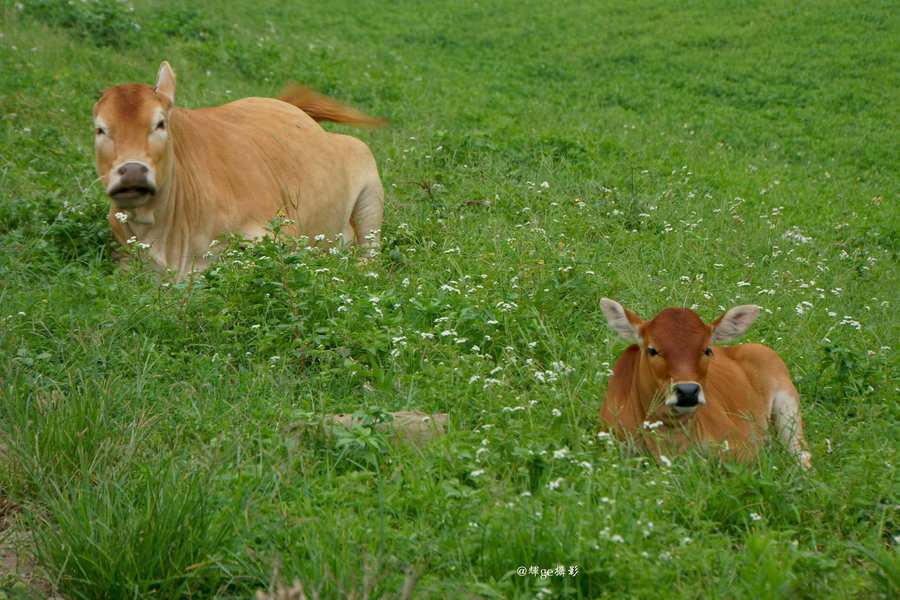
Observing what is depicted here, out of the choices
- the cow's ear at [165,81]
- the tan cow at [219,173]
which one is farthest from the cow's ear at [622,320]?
the cow's ear at [165,81]

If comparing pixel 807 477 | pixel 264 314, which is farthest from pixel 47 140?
pixel 807 477

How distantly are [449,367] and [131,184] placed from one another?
7.35 ft

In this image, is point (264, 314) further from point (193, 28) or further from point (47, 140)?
point (193, 28)

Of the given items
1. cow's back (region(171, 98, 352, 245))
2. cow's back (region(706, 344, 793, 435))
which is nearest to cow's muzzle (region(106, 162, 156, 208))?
cow's back (region(171, 98, 352, 245))

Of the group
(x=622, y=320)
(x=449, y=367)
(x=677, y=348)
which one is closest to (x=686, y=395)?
(x=677, y=348)

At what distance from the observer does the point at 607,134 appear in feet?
30.2

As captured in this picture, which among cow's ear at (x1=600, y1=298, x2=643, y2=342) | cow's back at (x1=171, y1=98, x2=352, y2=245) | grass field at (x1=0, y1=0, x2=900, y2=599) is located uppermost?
cow's back at (x1=171, y1=98, x2=352, y2=245)

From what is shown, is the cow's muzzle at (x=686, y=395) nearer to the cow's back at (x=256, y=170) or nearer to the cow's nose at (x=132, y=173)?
the cow's back at (x=256, y=170)

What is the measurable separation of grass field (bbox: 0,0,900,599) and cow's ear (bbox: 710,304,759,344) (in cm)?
49

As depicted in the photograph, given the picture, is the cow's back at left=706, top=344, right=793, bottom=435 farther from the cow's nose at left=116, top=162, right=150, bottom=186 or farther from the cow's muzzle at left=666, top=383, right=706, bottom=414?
the cow's nose at left=116, top=162, right=150, bottom=186

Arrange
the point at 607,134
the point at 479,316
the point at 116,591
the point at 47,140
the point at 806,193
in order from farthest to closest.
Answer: the point at 607,134 → the point at 806,193 → the point at 47,140 → the point at 479,316 → the point at 116,591

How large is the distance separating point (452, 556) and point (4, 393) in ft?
6.62

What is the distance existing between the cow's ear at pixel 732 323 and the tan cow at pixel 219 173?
8.56 feet

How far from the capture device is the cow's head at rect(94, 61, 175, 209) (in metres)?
5.03
